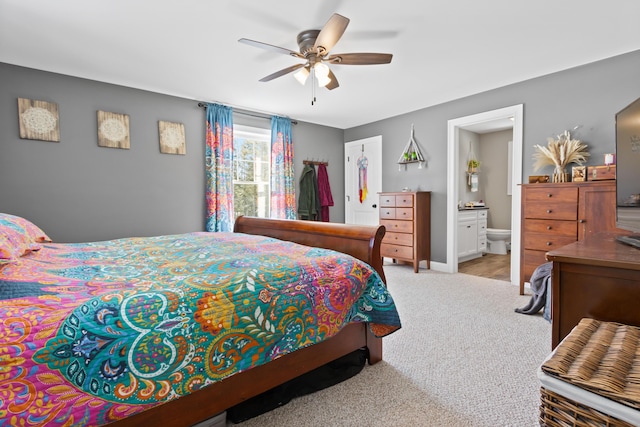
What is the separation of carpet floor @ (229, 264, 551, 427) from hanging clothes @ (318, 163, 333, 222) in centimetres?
262

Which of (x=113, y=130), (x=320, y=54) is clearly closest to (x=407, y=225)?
(x=320, y=54)

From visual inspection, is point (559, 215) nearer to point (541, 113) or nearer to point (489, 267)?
point (541, 113)

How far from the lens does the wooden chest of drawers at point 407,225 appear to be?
421 centimetres

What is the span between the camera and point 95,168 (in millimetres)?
3314

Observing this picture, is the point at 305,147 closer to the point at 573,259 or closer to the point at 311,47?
the point at 311,47

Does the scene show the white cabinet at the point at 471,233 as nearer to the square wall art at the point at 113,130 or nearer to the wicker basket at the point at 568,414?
the wicker basket at the point at 568,414

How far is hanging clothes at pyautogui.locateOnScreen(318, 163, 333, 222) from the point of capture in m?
5.22

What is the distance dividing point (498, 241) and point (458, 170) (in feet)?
7.24

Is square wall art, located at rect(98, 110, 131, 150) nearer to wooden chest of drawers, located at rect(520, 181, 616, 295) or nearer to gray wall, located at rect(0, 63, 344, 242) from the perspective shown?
gray wall, located at rect(0, 63, 344, 242)

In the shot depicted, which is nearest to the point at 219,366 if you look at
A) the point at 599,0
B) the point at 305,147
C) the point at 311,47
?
the point at 311,47

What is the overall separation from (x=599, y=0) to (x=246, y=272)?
2.88 metres

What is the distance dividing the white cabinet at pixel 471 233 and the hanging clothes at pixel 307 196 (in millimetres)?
2353

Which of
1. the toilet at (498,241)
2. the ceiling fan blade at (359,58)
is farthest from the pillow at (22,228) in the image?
the toilet at (498,241)

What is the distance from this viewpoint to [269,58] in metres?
2.85
